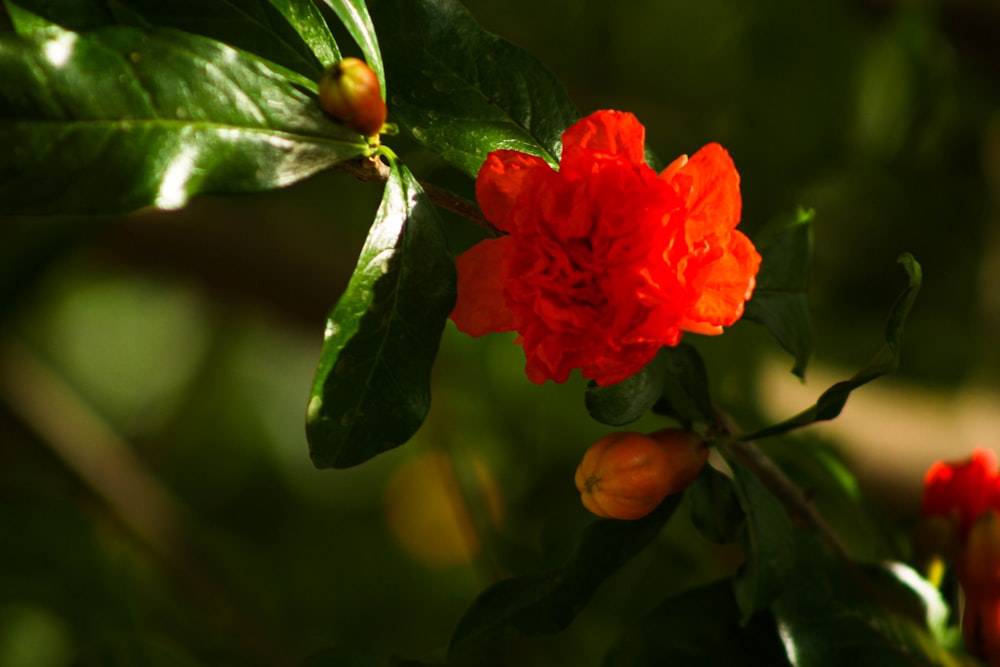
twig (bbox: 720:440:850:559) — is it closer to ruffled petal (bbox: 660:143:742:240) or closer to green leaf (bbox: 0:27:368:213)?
ruffled petal (bbox: 660:143:742:240)

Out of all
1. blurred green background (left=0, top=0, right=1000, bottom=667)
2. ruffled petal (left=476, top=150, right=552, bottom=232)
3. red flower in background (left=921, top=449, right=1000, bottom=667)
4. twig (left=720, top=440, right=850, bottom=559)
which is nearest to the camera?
ruffled petal (left=476, top=150, right=552, bottom=232)

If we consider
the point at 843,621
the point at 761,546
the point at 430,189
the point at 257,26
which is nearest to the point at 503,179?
the point at 430,189

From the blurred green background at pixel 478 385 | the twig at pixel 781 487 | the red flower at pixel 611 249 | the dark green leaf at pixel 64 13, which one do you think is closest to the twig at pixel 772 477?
the twig at pixel 781 487

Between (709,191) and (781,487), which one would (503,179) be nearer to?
(709,191)

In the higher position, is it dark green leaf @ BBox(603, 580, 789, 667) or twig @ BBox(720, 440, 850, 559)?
twig @ BBox(720, 440, 850, 559)

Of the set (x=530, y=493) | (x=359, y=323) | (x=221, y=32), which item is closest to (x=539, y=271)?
(x=359, y=323)

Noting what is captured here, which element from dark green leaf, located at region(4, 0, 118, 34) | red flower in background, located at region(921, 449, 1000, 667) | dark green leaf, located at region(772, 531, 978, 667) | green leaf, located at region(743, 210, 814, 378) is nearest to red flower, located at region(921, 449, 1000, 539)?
red flower in background, located at region(921, 449, 1000, 667)
